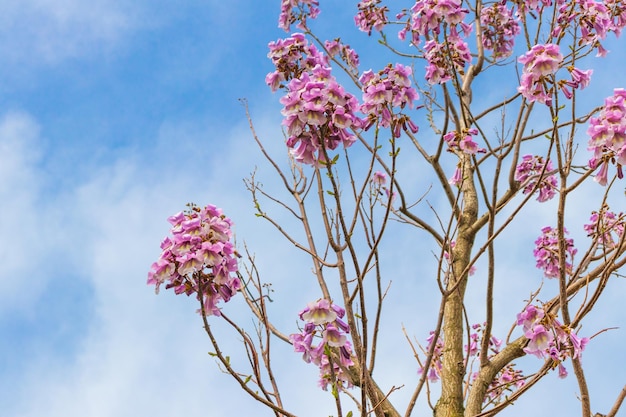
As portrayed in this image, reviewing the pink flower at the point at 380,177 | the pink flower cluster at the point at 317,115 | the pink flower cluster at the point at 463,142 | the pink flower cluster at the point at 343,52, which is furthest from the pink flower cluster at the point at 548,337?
the pink flower cluster at the point at 343,52

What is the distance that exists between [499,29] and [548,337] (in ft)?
14.7

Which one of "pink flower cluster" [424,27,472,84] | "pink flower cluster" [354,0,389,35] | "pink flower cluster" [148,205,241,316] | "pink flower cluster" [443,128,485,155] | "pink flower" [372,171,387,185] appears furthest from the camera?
"pink flower cluster" [354,0,389,35]

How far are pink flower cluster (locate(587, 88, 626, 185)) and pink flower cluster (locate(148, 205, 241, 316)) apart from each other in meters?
1.85

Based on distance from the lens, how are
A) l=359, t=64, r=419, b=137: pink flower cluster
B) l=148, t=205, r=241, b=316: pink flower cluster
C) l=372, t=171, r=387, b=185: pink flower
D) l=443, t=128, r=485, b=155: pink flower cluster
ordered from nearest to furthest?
l=148, t=205, r=241, b=316: pink flower cluster
l=359, t=64, r=419, b=137: pink flower cluster
l=443, t=128, r=485, b=155: pink flower cluster
l=372, t=171, r=387, b=185: pink flower

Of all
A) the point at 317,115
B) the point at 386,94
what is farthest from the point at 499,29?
the point at 317,115

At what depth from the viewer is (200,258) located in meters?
2.68

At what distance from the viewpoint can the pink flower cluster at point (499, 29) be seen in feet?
22.1

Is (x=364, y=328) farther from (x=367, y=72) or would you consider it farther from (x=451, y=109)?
(x=451, y=109)

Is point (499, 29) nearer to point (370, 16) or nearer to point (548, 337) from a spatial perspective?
point (370, 16)

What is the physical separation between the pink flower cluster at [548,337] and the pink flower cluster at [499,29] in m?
4.25

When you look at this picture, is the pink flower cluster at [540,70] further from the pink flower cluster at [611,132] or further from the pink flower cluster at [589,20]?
the pink flower cluster at [589,20]

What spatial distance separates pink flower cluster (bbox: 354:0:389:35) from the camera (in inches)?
256

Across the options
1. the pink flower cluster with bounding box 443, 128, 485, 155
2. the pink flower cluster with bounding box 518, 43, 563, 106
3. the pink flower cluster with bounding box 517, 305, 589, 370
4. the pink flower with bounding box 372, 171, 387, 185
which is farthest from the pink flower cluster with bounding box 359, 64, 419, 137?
the pink flower with bounding box 372, 171, 387, 185

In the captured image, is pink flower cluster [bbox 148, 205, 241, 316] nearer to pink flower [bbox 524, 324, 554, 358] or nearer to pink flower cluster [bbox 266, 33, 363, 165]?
pink flower cluster [bbox 266, 33, 363, 165]
